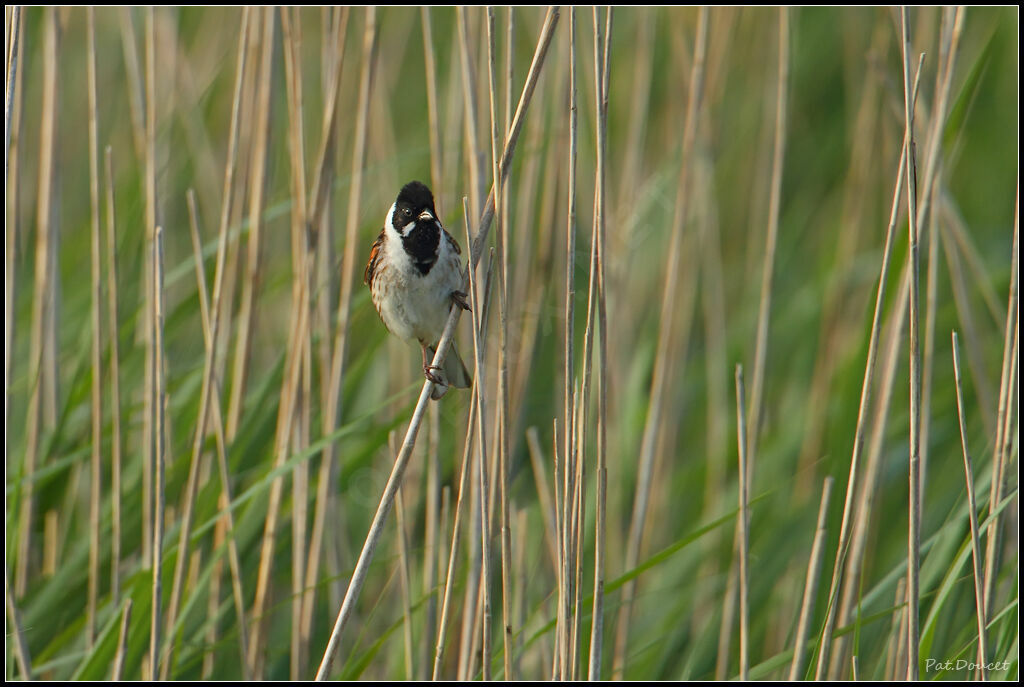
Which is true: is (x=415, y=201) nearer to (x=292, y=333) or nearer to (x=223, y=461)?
(x=292, y=333)

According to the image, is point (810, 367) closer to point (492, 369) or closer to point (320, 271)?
point (492, 369)

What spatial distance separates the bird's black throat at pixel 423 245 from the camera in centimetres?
207

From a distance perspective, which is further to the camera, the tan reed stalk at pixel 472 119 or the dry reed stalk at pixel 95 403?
the dry reed stalk at pixel 95 403

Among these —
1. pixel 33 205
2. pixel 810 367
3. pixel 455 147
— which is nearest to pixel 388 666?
pixel 455 147

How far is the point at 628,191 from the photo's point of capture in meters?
2.90

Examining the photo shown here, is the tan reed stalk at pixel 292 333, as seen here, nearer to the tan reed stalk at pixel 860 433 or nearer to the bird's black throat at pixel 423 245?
the bird's black throat at pixel 423 245

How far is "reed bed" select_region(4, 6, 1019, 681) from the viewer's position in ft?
5.58

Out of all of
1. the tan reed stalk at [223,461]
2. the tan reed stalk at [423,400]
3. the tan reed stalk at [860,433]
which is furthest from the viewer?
the tan reed stalk at [223,461]

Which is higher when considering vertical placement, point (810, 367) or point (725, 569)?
point (810, 367)

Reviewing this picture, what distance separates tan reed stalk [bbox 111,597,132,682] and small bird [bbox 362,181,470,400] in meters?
0.71

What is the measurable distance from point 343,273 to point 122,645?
2.93 ft

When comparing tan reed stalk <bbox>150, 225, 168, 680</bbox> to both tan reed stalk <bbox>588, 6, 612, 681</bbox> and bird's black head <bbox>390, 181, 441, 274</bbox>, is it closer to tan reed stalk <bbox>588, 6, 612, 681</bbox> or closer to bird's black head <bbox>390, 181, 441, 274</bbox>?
bird's black head <bbox>390, 181, 441, 274</bbox>

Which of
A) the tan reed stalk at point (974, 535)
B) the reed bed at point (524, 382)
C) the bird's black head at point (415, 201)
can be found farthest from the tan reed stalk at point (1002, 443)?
the bird's black head at point (415, 201)

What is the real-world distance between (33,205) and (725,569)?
8.83 feet
